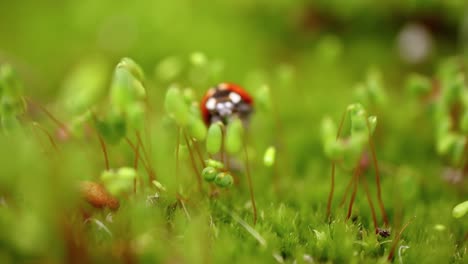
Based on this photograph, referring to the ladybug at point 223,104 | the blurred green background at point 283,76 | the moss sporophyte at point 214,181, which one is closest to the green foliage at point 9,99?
the moss sporophyte at point 214,181

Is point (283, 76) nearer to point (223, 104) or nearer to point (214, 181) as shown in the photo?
point (223, 104)

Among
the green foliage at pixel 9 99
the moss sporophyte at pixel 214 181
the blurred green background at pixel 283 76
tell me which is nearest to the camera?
the moss sporophyte at pixel 214 181

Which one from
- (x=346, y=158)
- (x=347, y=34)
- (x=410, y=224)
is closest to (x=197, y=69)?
(x=346, y=158)

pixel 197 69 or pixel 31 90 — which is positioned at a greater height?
pixel 197 69

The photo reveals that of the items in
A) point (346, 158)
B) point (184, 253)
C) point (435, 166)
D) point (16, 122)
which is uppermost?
point (16, 122)

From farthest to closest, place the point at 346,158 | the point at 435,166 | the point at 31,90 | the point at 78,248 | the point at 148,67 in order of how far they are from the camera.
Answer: the point at 148,67, the point at 31,90, the point at 435,166, the point at 346,158, the point at 78,248

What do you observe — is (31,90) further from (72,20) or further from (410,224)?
(410,224)

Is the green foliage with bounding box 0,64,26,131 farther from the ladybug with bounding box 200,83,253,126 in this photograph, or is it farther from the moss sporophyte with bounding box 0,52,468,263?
the ladybug with bounding box 200,83,253,126

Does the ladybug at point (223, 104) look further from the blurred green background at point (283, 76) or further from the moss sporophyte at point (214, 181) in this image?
the blurred green background at point (283, 76)
